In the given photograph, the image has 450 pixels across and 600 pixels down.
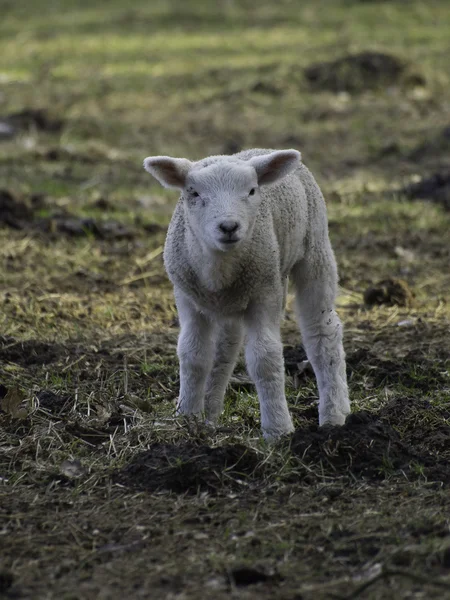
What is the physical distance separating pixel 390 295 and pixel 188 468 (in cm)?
383

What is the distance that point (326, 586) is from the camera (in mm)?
4086

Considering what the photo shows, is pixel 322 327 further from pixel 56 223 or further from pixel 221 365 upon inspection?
pixel 56 223

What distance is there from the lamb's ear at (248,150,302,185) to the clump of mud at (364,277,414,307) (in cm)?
296

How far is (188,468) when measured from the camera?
5172 mm

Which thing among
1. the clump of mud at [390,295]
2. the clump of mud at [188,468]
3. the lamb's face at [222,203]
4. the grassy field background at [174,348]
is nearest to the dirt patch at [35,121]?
the grassy field background at [174,348]

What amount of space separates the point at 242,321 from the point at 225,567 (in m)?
1.94

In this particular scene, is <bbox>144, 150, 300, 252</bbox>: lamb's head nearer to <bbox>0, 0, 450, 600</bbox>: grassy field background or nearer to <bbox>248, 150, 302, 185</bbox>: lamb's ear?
<bbox>248, 150, 302, 185</bbox>: lamb's ear

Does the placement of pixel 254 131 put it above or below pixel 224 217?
below

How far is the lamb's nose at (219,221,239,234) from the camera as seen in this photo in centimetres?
527

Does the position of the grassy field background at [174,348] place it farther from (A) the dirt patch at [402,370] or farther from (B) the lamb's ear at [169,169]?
(B) the lamb's ear at [169,169]

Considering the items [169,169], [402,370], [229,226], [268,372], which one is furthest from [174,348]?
[229,226]

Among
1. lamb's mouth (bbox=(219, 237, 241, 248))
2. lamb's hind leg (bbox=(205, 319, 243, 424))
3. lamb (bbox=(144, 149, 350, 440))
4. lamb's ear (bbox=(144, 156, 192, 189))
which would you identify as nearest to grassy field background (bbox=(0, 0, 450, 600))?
lamb's hind leg (bbox=(205, 319, 243, 424))

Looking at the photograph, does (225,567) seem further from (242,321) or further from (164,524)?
(242,321)

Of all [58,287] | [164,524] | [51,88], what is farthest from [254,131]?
[164,524]
